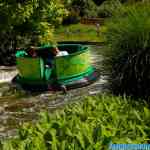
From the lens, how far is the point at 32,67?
17.8 m

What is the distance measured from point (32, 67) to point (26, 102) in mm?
2443

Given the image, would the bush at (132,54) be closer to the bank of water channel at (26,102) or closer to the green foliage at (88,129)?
the green foliage at (88,129)

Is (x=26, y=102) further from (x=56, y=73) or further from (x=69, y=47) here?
(x=69, y=47)

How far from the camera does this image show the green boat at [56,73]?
56.3 feet

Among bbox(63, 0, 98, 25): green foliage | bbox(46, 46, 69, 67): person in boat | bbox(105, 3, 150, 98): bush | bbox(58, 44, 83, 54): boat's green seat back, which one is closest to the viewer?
bbox(105, 3, 150, 98): bush

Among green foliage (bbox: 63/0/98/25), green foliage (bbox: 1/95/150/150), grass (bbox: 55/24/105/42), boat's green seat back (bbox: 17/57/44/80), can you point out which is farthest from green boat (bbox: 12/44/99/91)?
green foliage (bbox: 63/0/98/25)

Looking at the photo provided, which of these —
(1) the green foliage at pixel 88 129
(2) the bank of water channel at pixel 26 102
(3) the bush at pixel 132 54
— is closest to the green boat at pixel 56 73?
(2) the bank of water channel at pixel 26 102

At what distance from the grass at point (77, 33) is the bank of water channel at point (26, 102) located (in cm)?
1261

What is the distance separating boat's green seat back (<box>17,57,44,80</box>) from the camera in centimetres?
1766

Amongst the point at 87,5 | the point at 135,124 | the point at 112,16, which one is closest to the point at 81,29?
the point at 87,5

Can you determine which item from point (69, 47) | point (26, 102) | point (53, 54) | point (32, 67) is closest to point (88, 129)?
point (26, 102)

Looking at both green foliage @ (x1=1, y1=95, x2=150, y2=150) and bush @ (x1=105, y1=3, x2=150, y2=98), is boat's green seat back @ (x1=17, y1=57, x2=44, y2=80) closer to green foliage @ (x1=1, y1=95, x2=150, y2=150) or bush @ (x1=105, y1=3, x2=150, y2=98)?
bush @ (x1=105, y1=3, x2=150, y2=98)

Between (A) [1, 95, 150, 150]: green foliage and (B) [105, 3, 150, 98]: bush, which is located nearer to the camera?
(A) [1, 95, 150, 150]: green foliage

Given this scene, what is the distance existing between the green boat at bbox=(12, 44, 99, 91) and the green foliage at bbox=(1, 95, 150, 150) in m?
9.84
